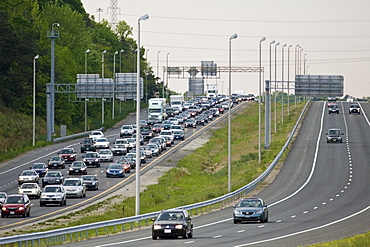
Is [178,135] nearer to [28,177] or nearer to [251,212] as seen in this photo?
[28,177]

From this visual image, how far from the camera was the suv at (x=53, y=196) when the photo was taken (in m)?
55.6

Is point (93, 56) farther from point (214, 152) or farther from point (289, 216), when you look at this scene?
point (289, 216)

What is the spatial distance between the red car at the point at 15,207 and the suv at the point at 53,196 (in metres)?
5.31

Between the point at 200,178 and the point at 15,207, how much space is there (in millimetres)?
33247

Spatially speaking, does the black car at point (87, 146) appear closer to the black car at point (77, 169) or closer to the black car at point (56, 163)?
the black car at point (56, 163)

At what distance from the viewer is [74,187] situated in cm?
6088

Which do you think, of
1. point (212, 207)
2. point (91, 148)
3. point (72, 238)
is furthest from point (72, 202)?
point (91, 148)

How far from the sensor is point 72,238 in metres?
36.7

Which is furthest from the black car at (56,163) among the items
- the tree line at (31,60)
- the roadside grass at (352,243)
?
the roadside grass at (352,243)

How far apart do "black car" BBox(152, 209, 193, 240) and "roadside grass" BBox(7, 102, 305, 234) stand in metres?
8.09

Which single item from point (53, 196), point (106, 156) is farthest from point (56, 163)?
point (53, 196)

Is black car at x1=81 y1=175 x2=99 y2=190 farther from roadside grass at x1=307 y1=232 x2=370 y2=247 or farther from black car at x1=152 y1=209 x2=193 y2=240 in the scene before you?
roadside grass at x1=307 y1=232 x2=370 y2=247

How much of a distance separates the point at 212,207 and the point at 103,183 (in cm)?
1858

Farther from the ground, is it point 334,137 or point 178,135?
point 334,137
